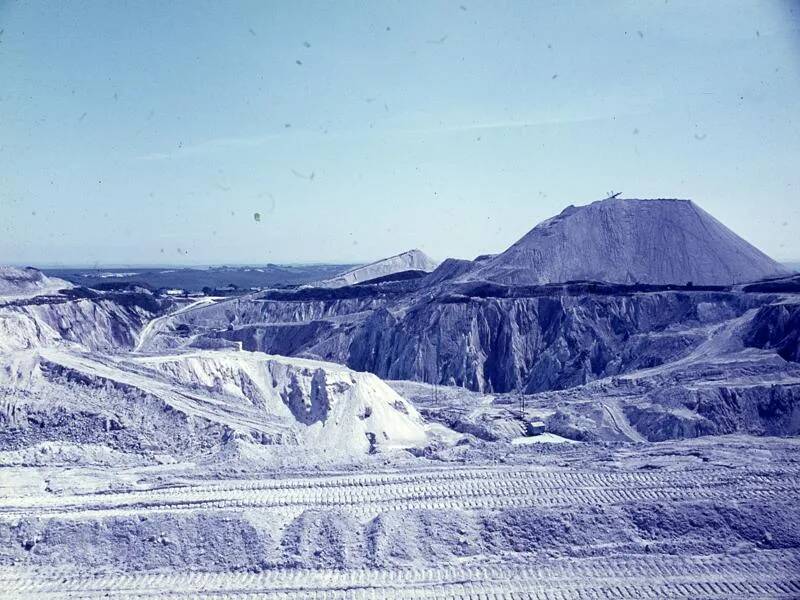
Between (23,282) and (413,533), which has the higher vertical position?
(23,282)

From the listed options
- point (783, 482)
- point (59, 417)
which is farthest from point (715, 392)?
point (59, 417)

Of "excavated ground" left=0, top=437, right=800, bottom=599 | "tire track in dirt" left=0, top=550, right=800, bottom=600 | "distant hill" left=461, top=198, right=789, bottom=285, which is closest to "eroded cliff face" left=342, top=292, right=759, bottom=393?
"distant hill" left=461, top=198, right=789, bottom=285

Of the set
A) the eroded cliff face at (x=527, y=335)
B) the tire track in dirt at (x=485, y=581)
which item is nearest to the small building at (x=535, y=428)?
the eroded cliff face at (x=527, y=335)

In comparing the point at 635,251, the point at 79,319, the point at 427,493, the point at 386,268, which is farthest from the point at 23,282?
the point at 427,493

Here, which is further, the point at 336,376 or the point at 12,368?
the point at 336,376

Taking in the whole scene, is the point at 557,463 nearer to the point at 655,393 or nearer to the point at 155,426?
the point at 655,393

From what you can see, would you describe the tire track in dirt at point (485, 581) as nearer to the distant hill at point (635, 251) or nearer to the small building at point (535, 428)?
the small building at point (535, 428)

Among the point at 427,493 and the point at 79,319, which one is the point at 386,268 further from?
the point at 427,493
